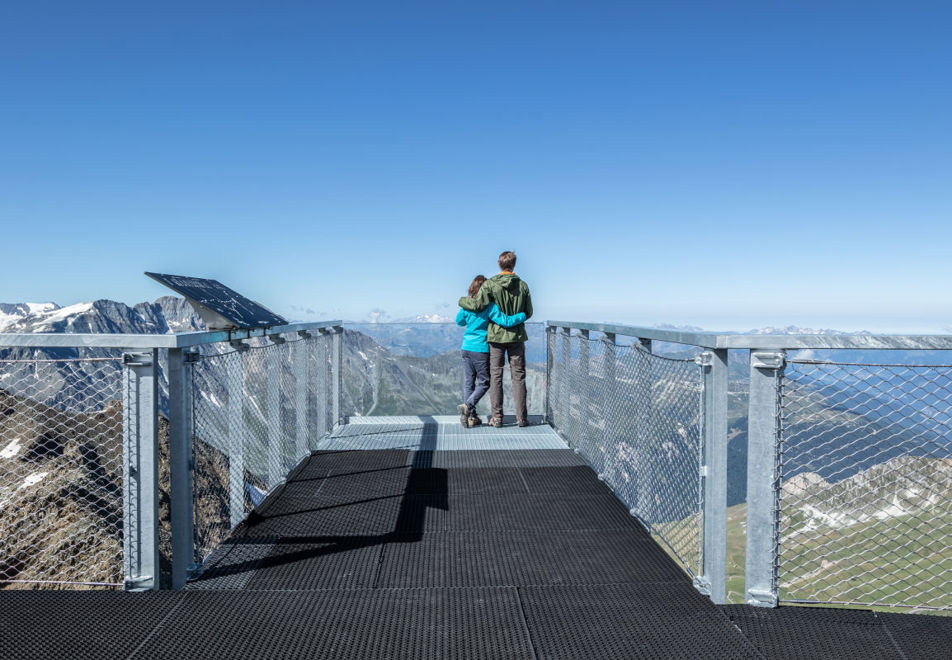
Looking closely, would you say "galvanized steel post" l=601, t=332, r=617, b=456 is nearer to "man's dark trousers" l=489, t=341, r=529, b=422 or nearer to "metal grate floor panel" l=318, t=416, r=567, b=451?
"metal grate floor panel" l=318, t=416, r=567, b=451

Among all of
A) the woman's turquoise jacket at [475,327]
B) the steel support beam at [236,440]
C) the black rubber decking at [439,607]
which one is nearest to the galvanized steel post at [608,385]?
the black rubber decking at [439,607]

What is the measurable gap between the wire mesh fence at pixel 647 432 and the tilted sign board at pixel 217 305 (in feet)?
8.15

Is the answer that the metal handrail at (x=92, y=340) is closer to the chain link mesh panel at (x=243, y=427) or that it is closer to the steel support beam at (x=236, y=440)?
the chain link mesh panel at (x=243, y=427)

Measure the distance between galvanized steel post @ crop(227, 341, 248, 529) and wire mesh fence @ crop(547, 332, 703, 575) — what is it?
8.24 ft

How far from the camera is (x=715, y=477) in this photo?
9.80 feet

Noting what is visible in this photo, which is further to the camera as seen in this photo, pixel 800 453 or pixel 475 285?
pixel 475 285

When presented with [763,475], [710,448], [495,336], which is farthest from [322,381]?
[763,475]

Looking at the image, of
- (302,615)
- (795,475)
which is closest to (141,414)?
(302,615)

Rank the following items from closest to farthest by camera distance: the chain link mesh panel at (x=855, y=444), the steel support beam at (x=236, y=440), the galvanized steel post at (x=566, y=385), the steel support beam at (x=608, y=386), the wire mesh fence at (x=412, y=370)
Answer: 1. the chain link mesh panel at (x=855, y=444)
2. the steel support beam at (x=236, y=440)
3. the steel support beam at (x=608, y=386)
4. the galvanized steel post at (x=566, y=385)
5. the wire mesh fence at (x=412, y=370)

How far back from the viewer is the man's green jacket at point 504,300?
22.1 ft

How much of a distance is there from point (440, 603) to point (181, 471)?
4.69 feet

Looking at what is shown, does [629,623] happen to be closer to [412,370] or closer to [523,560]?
[523,560]

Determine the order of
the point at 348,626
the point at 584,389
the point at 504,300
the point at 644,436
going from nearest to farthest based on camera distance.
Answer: the point at 348,626 < the point at 644,436 < the point at 584,389 < the point at 504,300

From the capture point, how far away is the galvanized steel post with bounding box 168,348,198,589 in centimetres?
306
